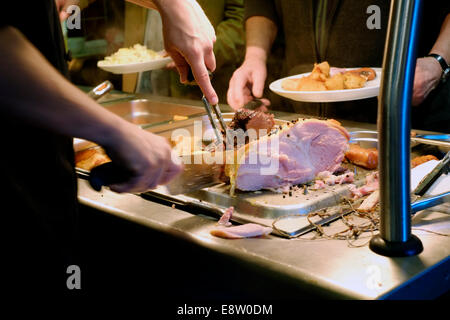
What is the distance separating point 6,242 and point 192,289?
470mm

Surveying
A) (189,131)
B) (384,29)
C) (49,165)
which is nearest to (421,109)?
(384,29)

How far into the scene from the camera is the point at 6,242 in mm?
913

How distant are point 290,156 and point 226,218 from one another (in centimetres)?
32

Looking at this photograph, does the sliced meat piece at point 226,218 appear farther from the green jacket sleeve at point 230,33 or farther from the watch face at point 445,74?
the green jacket sleeve at point 230,33

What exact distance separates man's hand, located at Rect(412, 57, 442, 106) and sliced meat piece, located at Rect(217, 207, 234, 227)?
1240mm

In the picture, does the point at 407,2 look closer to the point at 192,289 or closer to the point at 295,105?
the point at 192,289

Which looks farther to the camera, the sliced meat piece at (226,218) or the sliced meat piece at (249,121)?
the sliced meat piece at (249,121)

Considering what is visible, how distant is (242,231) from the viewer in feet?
3.85

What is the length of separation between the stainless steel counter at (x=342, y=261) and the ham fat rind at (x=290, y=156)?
225 mm

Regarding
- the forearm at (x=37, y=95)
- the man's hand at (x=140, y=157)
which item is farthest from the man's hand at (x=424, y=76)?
the forearm at (x=37, y=95)

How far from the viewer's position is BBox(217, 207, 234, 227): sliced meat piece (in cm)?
128

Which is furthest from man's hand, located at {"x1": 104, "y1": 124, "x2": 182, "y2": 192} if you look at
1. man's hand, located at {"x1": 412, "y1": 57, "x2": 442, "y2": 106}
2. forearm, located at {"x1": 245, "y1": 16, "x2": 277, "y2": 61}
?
forearm, located at {"x1": 245, "y1": 16, "x2": 277, "y2": 61}

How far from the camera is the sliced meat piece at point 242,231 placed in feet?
3.83

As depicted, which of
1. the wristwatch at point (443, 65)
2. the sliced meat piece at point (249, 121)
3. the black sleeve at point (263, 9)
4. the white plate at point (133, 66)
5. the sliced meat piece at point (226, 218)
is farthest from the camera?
the black sleeve at point (263, 9)
